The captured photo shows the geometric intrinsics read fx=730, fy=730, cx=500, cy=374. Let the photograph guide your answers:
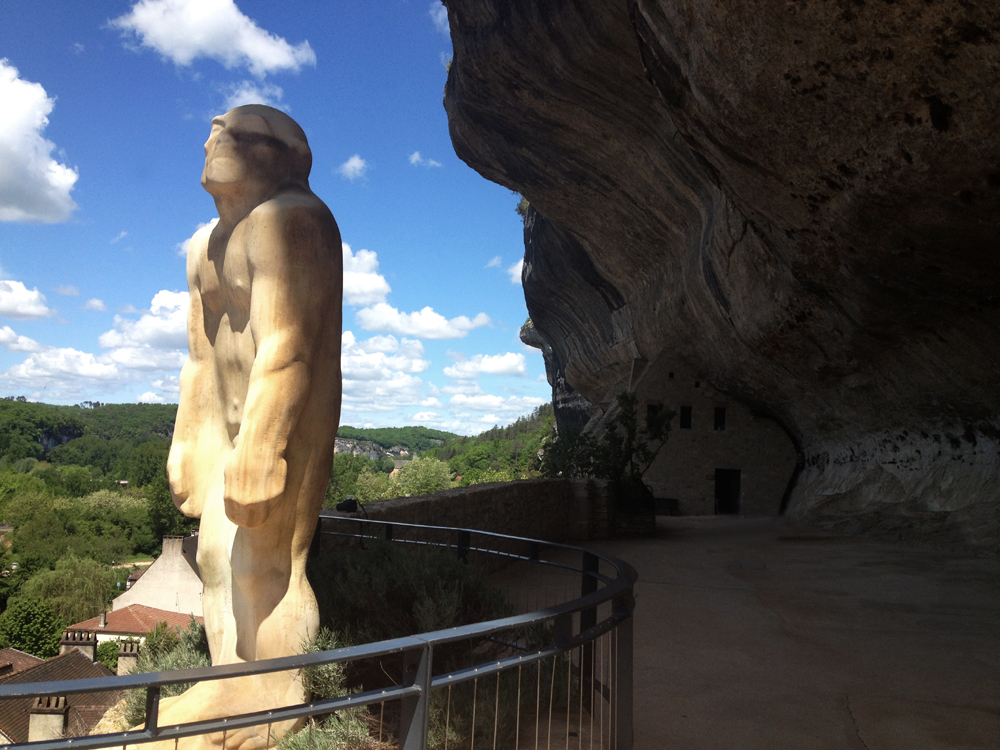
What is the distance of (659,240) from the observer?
45.0 ft

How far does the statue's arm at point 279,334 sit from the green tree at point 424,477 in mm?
46320

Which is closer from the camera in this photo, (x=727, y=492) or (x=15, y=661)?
(x=15, y=661)

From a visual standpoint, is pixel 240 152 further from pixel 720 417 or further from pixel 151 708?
pixel 720 417

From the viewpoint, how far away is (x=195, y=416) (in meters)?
3.36

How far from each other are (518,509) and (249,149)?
6969 millimetres

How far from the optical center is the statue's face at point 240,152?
3.18m

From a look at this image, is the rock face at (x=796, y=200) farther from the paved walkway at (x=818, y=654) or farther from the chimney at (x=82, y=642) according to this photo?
the chimney at (x=82, y=642)

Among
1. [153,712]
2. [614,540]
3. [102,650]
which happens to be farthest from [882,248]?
[102,650]

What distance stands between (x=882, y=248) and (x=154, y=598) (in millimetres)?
18298

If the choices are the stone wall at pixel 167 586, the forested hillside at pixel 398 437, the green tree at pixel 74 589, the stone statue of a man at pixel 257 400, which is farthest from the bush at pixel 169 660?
the forested hillside at pixel 398 437

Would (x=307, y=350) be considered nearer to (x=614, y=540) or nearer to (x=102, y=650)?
(x=614, y=540)

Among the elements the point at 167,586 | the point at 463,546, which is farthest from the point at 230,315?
the point at 167,586

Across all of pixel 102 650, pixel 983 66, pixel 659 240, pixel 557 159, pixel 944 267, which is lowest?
pixel 102 650

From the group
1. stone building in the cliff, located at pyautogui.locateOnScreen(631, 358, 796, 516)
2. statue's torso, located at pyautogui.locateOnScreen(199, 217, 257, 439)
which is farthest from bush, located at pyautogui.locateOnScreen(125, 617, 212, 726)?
stone building in the cliff, located at pyautogui.locateOnScreen(631, 358, 796, 516)
